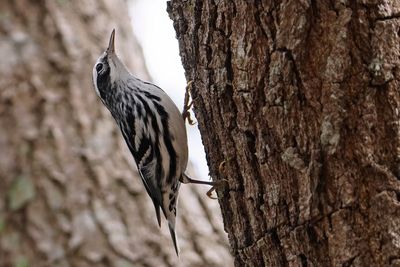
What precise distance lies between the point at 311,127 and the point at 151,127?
6.51 ft

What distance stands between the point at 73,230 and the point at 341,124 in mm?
3295

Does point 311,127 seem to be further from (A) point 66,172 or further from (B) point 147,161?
(A) point 66,172

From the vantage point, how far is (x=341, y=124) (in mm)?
2410

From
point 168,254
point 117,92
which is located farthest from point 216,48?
point 168,254

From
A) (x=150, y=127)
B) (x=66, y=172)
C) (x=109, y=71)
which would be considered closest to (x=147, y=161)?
(x=150, y=127)

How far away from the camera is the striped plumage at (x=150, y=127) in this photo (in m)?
4.25

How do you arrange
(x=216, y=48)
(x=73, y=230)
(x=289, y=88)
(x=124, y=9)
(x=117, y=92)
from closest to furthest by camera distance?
(x=289, y=88) → (x=216, y=48) → (x=117, y=92) → (x=73, y=230) → (x=124, y=9)

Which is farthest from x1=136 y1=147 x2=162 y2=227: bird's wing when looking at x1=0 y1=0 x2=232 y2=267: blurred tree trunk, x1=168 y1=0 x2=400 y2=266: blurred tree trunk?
x1=168 y1=0 x2=400 y2=266: blurred tree trunk

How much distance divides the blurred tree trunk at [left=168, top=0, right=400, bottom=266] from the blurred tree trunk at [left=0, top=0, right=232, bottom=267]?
265 cm

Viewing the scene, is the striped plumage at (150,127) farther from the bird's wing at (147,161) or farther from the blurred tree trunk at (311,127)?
the blurred tree trunk at (311,127)

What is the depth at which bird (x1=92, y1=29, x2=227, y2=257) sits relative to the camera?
4.25 m

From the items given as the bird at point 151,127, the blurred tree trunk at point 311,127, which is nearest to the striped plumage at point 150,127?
the bird at point 151,127

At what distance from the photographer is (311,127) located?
2.47 m

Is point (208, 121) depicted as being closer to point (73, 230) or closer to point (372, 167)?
point (372, 167)
